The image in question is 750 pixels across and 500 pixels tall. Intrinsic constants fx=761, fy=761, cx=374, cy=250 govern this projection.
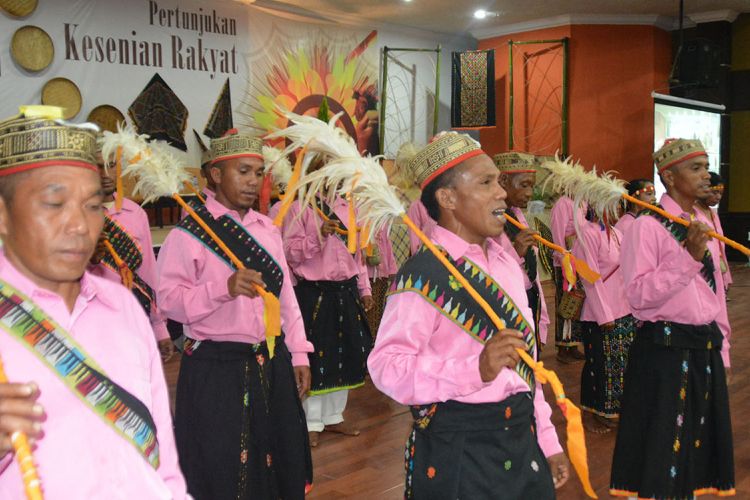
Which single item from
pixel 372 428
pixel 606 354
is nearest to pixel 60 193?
pixel 372 428

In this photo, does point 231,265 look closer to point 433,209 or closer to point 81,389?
point 433,209

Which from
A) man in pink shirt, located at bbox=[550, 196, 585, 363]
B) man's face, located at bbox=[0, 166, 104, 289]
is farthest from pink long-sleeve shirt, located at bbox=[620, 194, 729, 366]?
man in pink shirt, located at bbox=[550, 196, 585, 363]

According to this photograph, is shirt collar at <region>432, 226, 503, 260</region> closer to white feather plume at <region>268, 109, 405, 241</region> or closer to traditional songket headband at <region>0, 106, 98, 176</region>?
white feather plume at <region>268, 109, 405, 241</region>

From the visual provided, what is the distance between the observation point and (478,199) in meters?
2.18

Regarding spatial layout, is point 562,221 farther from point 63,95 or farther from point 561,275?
point 63,95

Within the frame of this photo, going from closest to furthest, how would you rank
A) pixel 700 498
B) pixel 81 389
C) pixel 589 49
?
pixel 81 389 < pixel 700 498 < pixel 589 49

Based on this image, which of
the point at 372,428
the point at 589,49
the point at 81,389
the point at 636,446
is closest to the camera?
the point at 81,389

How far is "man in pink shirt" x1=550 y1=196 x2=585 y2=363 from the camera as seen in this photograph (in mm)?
6098

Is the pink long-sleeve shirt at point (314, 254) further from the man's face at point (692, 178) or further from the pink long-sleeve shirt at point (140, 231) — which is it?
the man's face at point (692, 178)

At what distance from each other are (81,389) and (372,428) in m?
3.80

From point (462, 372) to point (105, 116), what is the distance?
21.8 ft

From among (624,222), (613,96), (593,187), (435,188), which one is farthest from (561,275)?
(613,96)

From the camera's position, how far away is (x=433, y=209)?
7.54ft

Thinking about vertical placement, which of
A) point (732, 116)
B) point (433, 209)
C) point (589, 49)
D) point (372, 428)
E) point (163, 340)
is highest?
point (589, 49)
